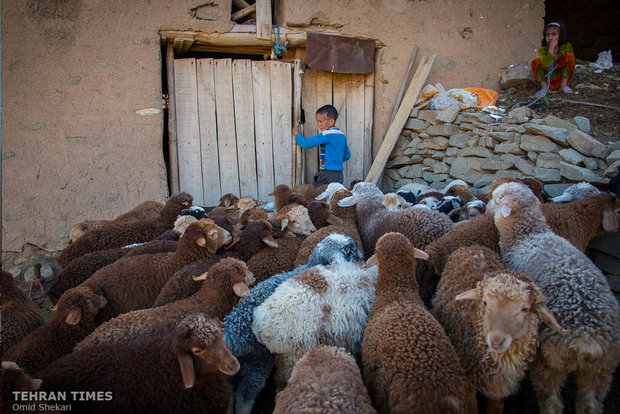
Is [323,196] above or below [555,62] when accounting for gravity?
below

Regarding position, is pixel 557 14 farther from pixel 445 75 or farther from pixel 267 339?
pixel 267 339

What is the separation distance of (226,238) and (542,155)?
4.11 m

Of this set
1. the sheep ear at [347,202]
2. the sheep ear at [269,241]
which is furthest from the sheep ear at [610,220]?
the sheep ear at [269,241]

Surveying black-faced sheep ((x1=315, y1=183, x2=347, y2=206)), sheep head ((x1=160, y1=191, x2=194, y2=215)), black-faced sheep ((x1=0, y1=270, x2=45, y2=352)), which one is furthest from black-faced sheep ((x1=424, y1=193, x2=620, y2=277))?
black-faced sheep ((x1=0, y1=270, x2=45, y2=352))

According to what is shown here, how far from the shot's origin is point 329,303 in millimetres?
2707

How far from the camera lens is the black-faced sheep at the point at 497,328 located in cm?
210

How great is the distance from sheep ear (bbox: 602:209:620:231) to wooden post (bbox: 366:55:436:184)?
3653 mm

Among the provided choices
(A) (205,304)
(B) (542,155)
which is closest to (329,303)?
(A) (205,304)

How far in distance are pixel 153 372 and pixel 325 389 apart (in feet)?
3.21

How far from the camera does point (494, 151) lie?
5.74 metres

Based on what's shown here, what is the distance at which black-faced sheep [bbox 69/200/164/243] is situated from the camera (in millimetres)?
4939

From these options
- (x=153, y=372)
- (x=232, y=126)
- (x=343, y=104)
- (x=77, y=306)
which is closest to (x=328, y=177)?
(x=343, y=104)

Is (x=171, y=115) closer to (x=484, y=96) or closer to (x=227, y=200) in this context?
(x=227, y=200)

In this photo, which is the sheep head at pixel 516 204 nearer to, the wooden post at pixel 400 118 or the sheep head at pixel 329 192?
the sheep head at pixel 329 192
